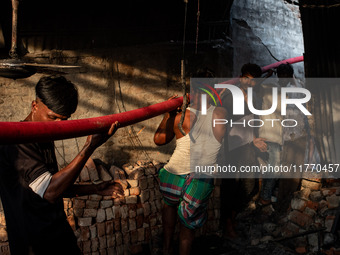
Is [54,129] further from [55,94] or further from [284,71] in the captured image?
[284,71]

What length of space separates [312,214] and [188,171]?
2.28 meters

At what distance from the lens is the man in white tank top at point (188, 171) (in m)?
2.98

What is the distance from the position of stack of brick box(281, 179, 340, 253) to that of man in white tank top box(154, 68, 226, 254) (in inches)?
69.6

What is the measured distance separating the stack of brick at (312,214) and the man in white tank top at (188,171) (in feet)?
5.80

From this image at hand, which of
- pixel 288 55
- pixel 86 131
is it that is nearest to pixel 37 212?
pixel 86 131

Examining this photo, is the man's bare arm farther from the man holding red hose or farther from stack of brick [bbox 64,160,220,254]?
stack of brick [bbox 64,160,220,254]

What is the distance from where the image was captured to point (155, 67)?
4703mm

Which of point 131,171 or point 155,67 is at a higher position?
point 155,67

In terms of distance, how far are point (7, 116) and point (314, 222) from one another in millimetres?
4824

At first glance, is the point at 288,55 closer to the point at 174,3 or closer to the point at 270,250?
the point at 174,3

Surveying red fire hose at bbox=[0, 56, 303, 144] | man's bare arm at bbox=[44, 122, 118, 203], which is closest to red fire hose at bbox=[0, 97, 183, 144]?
red fire hose at bbox=[0, 56, 303, 144]

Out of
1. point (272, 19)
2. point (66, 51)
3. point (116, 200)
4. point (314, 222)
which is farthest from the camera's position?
point (272, 19)

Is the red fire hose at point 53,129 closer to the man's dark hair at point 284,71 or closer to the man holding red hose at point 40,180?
the man holding red hose at point 40,180

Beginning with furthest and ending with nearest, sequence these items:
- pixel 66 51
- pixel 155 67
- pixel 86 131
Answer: pixel 155 67, pixel 66 51, pixel 86 131
